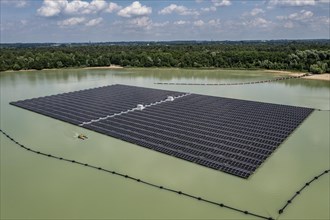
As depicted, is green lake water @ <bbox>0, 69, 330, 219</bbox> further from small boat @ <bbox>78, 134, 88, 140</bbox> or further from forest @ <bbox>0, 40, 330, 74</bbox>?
forest @ <bbox>0, 40, 330, 74</bbox>

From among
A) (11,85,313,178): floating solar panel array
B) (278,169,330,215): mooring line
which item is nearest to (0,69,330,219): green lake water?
(278,169,330,215): mooring line

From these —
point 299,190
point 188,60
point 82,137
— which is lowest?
point 299,190

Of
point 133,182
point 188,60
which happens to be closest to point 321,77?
point 188,60

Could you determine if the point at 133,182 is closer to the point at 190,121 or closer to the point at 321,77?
the point at 190,121

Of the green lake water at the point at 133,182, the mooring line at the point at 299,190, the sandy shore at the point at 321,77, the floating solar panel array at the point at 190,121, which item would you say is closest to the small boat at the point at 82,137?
the green lake water at the point at 133,182

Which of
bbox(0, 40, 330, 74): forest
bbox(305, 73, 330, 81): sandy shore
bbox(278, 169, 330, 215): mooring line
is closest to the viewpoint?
bbox(278, 169, 330, 215): mooring line

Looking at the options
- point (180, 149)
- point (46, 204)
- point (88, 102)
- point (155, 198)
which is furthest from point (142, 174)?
point (88, 102)

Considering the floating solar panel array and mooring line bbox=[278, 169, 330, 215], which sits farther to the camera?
the floating solar panel array

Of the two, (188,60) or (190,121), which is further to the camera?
(188,60)

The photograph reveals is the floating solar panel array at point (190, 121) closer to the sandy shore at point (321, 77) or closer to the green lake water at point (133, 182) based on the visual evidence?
the green lake water at point (133, 182)
